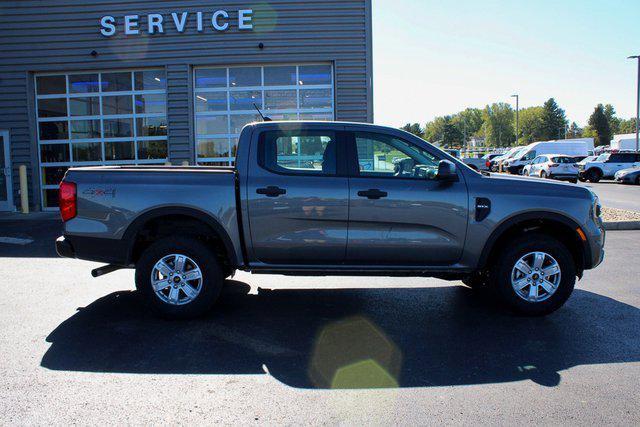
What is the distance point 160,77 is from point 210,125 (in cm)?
193

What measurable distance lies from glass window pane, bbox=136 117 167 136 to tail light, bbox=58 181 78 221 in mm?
9521

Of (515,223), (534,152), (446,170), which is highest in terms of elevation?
(534,152)

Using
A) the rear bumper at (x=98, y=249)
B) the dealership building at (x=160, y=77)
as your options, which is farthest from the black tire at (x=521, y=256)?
the dealership building at (x=160, y=77)

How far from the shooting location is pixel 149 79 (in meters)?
14.2

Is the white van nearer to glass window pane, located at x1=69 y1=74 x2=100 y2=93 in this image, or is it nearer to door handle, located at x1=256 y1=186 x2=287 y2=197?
glass window pane, located at x1=69 y1=74 x2=100 y2=93

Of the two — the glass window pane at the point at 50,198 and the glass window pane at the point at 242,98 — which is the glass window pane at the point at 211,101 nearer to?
the glass window pane at the point at 242,98

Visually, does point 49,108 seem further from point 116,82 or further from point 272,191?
point 272,191

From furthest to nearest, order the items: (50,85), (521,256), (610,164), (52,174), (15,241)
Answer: (610,164), (52,174), (50,85), (15,241), (521,256)

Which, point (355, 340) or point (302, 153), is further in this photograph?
point (302, 153)

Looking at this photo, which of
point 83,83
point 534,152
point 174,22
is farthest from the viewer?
point 534,152

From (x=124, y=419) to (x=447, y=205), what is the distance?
10.6 ft

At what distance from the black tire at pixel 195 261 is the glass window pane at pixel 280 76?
9754mm

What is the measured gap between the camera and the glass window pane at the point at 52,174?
14586 millimetres

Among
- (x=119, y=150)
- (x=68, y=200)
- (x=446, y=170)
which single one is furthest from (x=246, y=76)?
(x=446, y=170)
